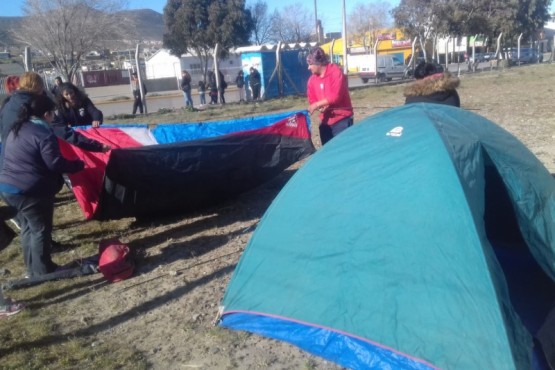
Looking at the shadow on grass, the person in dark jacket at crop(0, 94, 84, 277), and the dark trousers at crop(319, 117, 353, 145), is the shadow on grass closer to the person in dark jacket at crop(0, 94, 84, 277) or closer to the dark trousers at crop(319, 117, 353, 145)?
the person in dark jacket at crop(0, 94, 84, 277)

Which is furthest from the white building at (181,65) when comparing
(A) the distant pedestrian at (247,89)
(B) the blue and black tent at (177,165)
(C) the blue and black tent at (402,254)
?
→ (C) the blue and black tent at (402,254)

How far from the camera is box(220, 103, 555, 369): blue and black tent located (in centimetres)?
296

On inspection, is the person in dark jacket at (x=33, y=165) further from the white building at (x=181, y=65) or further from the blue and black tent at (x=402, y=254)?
the white building at (x=181, y=65)

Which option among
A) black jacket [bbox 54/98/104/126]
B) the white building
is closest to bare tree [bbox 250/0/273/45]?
the white building

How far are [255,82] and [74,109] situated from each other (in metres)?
16.5

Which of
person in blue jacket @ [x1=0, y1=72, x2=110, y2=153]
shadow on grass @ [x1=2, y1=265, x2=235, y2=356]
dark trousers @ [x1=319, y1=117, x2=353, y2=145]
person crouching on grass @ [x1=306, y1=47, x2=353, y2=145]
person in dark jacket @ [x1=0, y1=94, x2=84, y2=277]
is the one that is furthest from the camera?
dark trousers @ [x1=319, y1=117, x2=353, y2=145]

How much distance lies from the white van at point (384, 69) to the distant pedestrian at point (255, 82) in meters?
13.0

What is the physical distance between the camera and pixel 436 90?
196 inches

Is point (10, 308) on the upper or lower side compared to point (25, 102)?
lower

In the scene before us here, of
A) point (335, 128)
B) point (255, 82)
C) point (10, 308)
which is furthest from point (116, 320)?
point (255, 82)

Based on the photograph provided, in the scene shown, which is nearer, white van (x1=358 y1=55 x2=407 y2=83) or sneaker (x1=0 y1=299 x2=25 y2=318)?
sneaker (x1=0 y1=299 x2=25 y2=318)

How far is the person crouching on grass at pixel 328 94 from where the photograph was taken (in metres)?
5.82

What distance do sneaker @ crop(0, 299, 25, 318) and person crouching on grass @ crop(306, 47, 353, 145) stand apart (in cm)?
345

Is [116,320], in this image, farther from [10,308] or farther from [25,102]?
[25,102]
